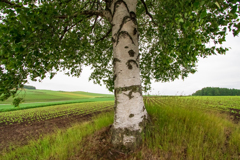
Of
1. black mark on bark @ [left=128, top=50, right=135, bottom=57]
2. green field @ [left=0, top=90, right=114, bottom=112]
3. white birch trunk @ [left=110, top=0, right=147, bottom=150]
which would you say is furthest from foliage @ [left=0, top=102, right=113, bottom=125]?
black mark on bark @ [left=128, top=50, right=135, bottom=57]

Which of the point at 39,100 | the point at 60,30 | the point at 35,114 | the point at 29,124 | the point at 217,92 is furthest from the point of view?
the point at 217,92

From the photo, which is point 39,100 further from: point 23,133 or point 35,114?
point 23,133

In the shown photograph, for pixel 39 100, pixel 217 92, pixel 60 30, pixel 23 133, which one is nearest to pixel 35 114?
pixel 23 133

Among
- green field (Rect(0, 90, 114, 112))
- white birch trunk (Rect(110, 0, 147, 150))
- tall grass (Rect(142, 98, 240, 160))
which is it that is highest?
white birch trunk (Rect(110, 0, 147, 150))

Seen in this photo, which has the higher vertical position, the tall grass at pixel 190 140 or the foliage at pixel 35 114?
the tall grass at pixel 190 140

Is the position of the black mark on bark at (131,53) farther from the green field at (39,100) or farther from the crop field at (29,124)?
the green field at (39,100)

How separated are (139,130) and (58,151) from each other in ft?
7.46

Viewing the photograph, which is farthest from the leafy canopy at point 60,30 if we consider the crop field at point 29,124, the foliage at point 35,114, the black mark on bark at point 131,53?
the foliage at point 35,114

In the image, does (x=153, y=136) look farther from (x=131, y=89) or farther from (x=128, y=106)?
(x=131, y=89)

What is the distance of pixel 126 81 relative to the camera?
292cm

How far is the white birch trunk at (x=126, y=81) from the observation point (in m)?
2.81

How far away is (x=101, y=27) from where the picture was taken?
7484 mm

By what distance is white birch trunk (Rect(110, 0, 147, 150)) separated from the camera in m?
2.81

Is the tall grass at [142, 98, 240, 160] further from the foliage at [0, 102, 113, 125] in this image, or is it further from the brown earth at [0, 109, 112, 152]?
the foliage at [0, 102, 113, 125]
